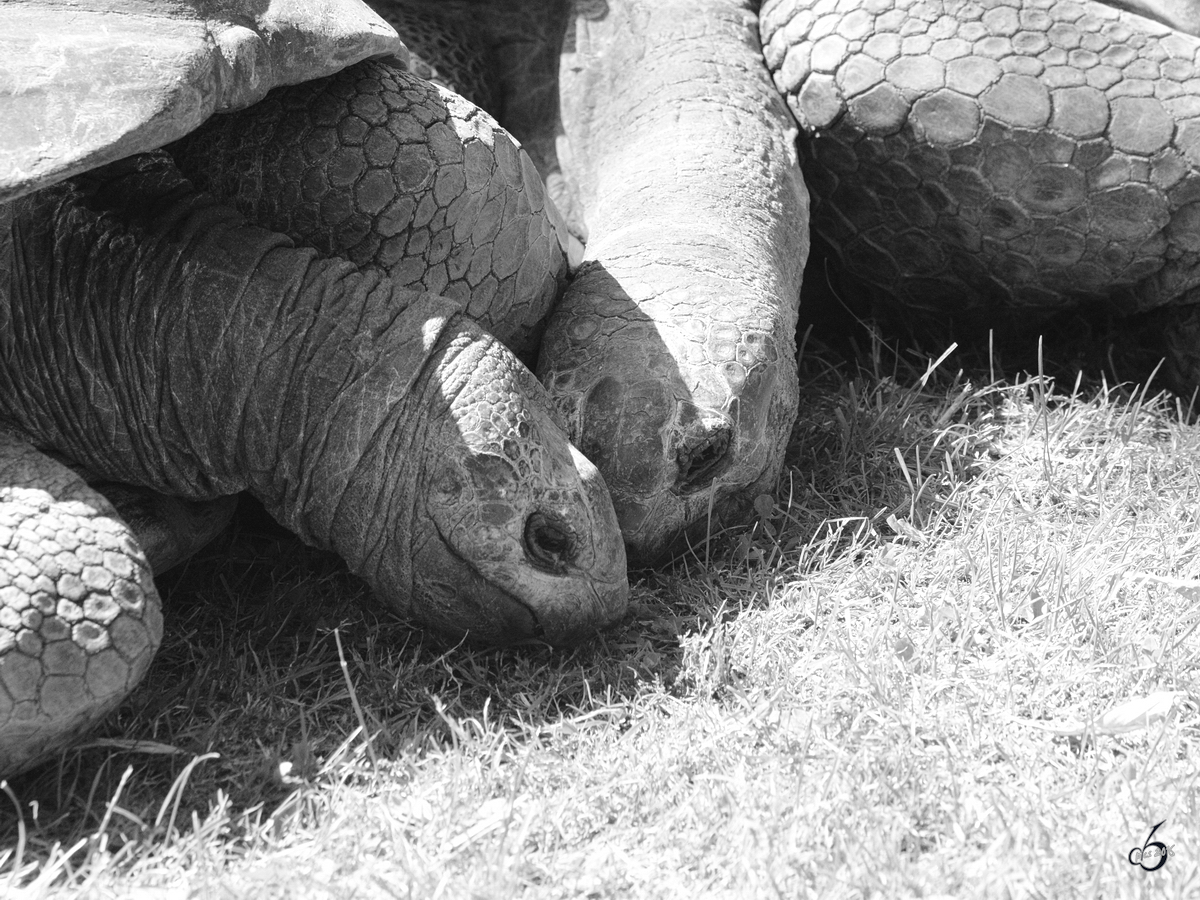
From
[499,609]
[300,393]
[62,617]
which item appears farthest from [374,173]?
[62,617]

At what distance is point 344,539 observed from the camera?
257 centimetres

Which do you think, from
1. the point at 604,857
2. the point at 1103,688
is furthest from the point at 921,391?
the point at 604,857

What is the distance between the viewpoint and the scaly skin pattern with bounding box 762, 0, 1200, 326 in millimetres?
3449

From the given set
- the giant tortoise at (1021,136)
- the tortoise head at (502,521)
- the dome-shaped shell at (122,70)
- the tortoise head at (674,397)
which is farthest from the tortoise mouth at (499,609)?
the giant tortoise at (1021,136)

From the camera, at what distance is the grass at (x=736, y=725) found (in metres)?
2.03

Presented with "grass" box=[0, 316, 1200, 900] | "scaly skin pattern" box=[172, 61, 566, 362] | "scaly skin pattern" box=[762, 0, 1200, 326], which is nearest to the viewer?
"grass" box=[0, 316, 1200, 900]

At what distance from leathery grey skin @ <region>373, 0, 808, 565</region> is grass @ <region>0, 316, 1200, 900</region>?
0.69 feet

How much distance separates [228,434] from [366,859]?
83 centimetres

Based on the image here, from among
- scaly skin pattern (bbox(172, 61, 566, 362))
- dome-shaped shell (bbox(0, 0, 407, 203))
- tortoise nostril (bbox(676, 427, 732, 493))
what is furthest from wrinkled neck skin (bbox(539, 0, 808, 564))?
dome-shaped shell (bbox(0, 0, 407, 203))

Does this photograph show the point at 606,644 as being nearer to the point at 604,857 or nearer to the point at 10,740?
the point at 604,857

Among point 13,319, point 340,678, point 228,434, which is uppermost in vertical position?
point 13,319

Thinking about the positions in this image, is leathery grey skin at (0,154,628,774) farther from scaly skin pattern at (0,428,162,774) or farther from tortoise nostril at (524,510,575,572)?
scaly skin pattern at (0,428,162,774)

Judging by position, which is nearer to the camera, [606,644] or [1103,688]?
[1103,688]

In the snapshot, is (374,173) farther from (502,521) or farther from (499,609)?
(499,609)
